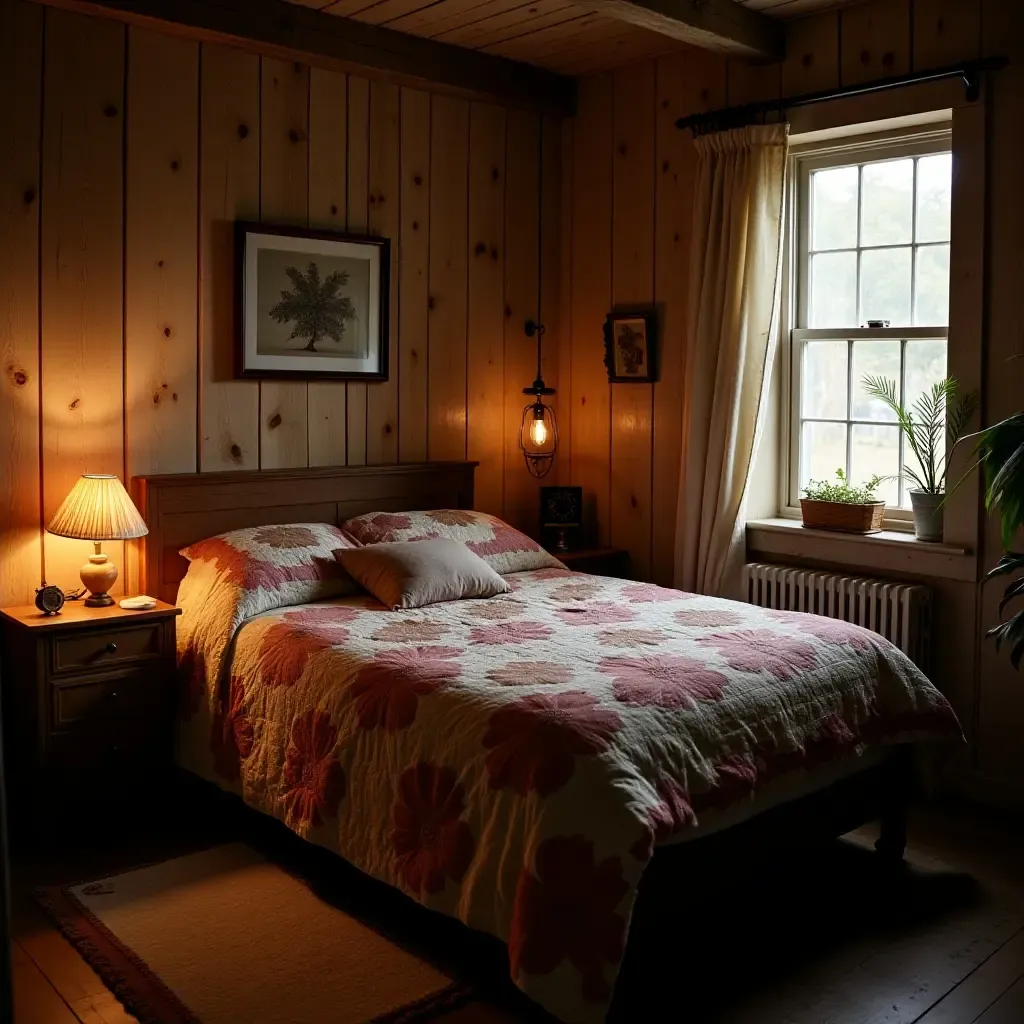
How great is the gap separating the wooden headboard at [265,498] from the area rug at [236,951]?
1067 millimetres

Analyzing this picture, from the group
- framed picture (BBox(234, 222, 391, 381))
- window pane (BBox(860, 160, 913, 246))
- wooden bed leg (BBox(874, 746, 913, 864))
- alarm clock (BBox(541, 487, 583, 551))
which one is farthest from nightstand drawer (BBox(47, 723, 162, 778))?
window pane (BBox(860, 160, 913, 246))

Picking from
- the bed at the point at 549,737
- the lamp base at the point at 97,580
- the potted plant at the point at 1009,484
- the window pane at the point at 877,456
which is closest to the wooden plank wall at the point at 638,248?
the window pane at the point at 877,456

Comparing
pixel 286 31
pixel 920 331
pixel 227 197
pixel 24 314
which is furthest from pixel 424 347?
pixel 920 331

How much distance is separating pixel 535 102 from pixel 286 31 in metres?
1.22

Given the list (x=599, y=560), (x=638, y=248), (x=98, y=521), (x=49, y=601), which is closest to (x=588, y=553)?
(x=599, y=560)

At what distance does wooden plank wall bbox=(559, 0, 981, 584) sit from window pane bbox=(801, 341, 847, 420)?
49 centimetres

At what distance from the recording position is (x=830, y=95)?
12.7 feet

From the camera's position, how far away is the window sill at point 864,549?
3.67 metres

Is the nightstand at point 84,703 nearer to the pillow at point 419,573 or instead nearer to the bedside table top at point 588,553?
the pillow at point 419,573

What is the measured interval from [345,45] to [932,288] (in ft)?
7.20

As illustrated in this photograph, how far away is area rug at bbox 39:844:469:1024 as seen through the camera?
242cm

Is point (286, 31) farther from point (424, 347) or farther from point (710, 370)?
point (710, 370)

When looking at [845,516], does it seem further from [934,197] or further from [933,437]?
[934,197]

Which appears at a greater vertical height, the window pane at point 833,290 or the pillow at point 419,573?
the window pane at point 833,290
